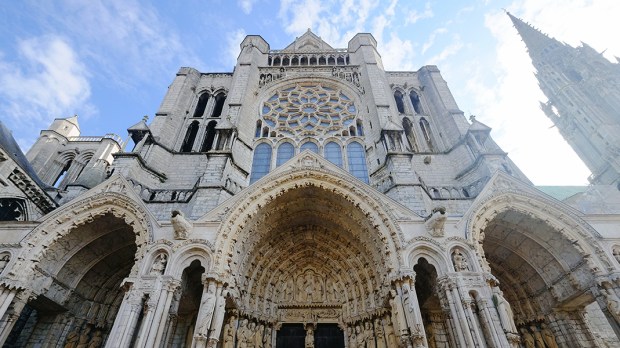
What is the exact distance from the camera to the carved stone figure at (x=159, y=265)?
23.2ft

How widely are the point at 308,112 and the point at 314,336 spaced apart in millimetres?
10004

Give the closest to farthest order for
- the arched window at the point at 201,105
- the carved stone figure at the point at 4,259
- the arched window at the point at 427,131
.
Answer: the carved stone figure at the point at 4,259 → the arched window at the point at 427,131 → the arched window at the point at 201,105

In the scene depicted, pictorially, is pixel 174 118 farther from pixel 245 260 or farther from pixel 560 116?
pixel 560 116

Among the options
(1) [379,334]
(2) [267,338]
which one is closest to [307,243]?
(2) [267,338]

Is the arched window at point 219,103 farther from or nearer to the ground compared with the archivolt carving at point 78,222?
farther from the ground

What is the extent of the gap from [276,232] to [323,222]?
1.46 metres

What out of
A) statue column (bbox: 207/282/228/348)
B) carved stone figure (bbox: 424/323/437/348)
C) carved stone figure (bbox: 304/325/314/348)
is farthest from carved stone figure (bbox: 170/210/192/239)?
carved stone figure (bbox: 424/323/437/348)

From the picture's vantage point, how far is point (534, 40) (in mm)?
→ 35375

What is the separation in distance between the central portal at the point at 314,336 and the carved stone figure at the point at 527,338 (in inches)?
189

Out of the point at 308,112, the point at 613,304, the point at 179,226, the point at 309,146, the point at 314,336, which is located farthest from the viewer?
the point at 308,112

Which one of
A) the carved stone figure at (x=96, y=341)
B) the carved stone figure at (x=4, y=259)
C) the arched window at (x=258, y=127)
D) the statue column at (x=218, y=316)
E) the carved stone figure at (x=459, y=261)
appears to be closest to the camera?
the statue column at (x=218, y=316)

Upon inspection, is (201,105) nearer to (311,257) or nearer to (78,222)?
(78,222)

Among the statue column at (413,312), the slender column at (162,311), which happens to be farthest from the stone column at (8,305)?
the statue column at (413,312)

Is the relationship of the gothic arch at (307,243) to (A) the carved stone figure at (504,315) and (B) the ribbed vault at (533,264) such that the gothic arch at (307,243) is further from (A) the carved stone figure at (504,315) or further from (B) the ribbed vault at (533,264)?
(B) the ribbed vault at (533,264)
